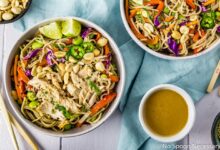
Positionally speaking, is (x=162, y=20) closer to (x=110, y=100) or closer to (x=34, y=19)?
(x=110, y=100)

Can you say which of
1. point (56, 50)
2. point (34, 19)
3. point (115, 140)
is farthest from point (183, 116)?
point (34, 19)

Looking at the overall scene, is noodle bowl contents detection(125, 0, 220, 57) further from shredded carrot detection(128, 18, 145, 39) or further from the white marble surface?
the white marble surface

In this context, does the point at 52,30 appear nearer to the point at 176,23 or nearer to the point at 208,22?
the point at 176,23

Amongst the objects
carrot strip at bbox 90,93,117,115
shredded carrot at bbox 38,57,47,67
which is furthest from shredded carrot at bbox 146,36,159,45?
shredded carrot at bbox 38,57,47,67

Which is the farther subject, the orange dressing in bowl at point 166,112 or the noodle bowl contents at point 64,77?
the orange dressing in bowl at point 166,112

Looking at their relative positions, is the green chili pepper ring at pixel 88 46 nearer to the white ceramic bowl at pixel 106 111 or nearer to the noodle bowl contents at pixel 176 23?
the white ceramic bowl at pixel 106 111

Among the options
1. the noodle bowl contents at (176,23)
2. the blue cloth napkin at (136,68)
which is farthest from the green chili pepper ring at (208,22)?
the blue cloth napkin at (136,68)
